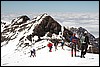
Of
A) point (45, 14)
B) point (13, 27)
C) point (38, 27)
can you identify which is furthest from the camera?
point (13, 27)

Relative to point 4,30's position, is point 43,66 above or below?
above

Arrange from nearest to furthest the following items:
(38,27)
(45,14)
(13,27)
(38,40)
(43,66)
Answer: (43,66) < (38,40) < (38,27) < (45,14) < (13,27)

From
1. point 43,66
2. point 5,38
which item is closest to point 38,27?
point 5,38

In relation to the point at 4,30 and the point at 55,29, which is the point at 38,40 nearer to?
the point at 55,29

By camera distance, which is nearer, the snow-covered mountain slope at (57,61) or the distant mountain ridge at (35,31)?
the snow-covered mountain slope at (57,61)

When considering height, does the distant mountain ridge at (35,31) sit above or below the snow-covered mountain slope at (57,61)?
below

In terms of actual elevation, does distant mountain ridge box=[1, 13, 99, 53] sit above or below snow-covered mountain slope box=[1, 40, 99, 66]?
below

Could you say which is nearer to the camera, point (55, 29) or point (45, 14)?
point (55, 29)

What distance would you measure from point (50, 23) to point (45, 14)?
2.58m

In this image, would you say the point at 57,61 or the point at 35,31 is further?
the point at 35,31

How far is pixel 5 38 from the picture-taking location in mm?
50062

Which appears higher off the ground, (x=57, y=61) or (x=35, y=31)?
(x=57, y=61)

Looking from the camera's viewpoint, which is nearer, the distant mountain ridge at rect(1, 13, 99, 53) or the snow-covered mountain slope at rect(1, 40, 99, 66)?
the snow-covered mountain slope at rect(1, 40, 99, 66)

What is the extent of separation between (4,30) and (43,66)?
36.3 meters
